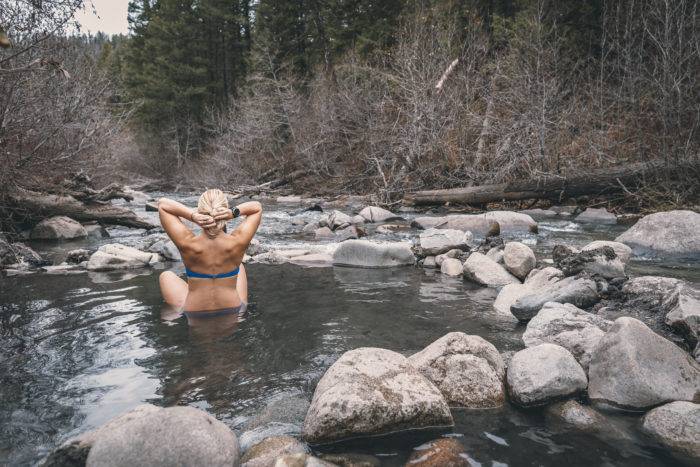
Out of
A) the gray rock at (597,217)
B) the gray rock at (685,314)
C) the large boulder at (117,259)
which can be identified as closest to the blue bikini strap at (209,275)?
the large boulder at (117,259)

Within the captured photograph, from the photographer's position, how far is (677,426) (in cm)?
275

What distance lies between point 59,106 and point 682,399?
1265 centimetres

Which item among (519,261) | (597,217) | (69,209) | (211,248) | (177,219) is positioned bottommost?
(519,261)

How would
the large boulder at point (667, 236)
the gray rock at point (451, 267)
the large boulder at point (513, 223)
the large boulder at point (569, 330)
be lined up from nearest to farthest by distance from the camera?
the large boulder at point (569, 330)
the gray rock at point (451, 267)
the large boulder at point (667, 236)
the large boulder at point (513, 223)

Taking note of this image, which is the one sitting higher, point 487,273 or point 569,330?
point 569,330

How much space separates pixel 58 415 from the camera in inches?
124

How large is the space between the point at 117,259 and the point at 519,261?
20.0 ft

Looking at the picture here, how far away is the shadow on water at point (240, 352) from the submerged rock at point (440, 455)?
2.5 inches

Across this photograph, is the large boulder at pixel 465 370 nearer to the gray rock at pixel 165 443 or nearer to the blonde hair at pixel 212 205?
the gray rock at pixel 165 443

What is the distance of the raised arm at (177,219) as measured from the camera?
15.0ft

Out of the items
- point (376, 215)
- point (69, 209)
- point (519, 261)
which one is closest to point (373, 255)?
point (519, 261)

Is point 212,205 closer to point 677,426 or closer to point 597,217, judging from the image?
point 677,426

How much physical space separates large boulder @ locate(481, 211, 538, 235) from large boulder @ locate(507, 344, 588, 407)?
6.94 meters

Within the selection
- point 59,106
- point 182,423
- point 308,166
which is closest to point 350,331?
point 182,423
